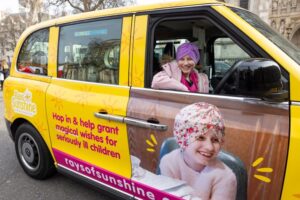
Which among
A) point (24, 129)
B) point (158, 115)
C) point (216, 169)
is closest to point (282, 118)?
point (216, 169)

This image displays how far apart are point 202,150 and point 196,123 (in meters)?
0.18

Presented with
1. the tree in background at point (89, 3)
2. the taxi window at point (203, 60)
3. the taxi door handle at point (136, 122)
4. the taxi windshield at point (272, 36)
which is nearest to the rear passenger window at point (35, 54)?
the taxi door handle at point (136, 122)

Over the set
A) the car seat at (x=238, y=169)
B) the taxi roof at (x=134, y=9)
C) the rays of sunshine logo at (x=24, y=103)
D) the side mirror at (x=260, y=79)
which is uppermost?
the taxi roof at (x=134, y=9)

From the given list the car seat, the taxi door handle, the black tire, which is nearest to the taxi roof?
the taxi door handle

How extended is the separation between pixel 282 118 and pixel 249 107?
189mm

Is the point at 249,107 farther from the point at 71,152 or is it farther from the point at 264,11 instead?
the point at 264,11

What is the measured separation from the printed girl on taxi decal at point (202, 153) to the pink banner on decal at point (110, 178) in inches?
9.6

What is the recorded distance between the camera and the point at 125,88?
2.21 meters

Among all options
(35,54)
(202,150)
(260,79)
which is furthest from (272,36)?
(35,54)

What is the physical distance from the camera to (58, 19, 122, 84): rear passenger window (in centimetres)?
234

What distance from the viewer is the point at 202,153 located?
177cm

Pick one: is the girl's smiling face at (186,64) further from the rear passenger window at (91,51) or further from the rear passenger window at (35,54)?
the rear passenger window at (35,54)

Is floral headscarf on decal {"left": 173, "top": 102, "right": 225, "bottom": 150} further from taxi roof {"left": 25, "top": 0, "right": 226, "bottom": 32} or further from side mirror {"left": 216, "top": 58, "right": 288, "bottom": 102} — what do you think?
taxi roof {"left": 25, "top": 0, "right": 226, "bottom": 32}

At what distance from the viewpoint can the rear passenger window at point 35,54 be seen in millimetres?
3008
